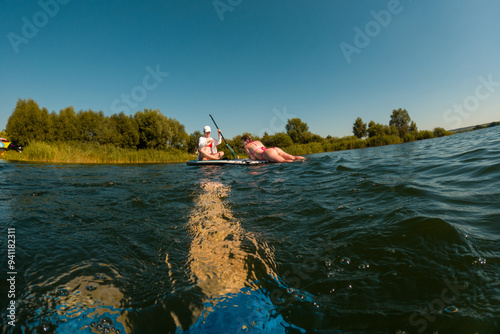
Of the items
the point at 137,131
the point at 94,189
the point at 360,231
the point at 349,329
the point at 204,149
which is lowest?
the point at 349,329

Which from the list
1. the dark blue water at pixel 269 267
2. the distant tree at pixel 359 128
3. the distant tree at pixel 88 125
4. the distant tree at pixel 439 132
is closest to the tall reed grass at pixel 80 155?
the distant tree at pixel 88 125

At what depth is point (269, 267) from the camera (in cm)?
160

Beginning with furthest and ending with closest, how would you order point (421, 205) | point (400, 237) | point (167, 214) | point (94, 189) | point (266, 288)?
point (94, 189), point (167, 214), point (421, 205), point (400, 237), point (266, 288)

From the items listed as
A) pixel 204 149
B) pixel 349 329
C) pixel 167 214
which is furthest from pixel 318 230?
pixel 204 149

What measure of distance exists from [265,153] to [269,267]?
25.7 ft

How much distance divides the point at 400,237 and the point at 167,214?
8.78 ft

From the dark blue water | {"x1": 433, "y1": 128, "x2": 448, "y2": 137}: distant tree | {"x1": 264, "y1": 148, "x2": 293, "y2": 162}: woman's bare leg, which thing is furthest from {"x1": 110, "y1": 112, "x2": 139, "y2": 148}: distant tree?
{"x1": 433, "y1": 128, "x2": 448, "y2": 137}: distant tree

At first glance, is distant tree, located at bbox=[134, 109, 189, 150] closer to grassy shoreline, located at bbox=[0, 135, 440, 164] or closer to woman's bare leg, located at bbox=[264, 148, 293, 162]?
grassy shoreline, located at bbox=[0, 135, 440, 164]

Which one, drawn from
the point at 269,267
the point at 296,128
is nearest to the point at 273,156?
the point at 269,267

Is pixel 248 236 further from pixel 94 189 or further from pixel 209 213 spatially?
pixel 94 189

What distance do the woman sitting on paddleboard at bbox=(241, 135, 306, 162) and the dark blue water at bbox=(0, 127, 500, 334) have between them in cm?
626

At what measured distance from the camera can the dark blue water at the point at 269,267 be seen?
1083mm

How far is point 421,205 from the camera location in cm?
237

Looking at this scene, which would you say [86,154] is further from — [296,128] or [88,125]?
[296,128]
